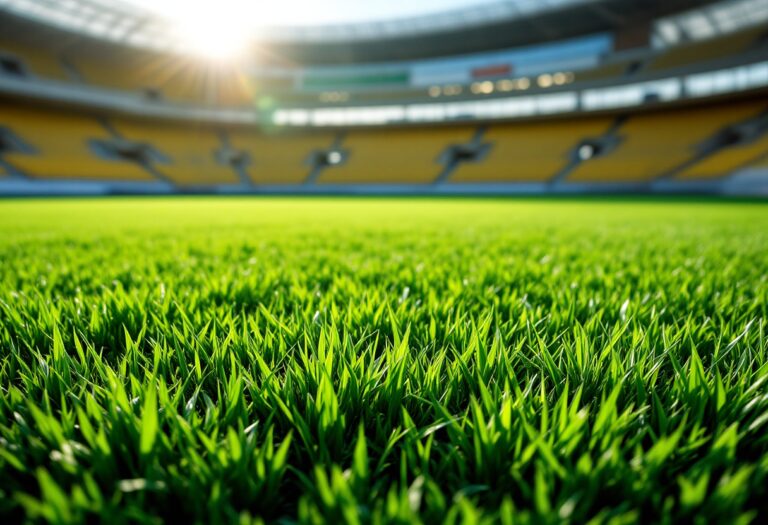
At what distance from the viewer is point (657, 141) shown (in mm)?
22859

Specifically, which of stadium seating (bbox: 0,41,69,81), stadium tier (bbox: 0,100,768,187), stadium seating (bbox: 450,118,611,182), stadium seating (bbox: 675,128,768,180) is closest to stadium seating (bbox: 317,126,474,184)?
stadium tier (bbox: 0,100,768,187)

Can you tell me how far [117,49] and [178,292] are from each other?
33335 mm

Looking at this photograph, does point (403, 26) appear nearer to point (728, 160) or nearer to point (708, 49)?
point (708, 49)

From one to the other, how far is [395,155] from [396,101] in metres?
4.45

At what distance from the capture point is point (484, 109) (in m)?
28.3

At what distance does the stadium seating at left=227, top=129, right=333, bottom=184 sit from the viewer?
1102 inches

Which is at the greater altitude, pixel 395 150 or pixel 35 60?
pixel 35 60

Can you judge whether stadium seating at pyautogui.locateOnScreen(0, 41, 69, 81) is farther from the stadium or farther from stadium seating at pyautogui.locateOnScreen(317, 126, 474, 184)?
the stadium

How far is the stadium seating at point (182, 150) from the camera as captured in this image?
84.9 feet

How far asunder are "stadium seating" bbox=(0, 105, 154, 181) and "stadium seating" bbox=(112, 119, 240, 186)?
4.90ft

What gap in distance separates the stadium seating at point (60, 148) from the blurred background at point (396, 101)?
97 millimetres

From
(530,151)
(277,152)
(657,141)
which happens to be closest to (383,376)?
(530,151)

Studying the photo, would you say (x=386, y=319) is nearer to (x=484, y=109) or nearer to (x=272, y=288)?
(x=272, y=288)

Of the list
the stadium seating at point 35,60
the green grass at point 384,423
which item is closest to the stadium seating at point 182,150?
the stadium seating at point 35,60
